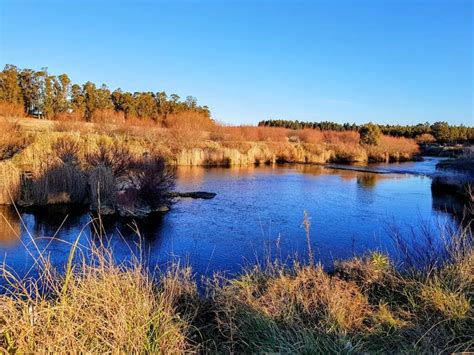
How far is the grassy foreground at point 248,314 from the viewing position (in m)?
3.09

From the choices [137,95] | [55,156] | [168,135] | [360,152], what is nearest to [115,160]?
[55,156]

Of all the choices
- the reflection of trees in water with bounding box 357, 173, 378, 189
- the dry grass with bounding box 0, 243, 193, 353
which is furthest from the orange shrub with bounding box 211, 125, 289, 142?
the dry grass with bounding box 0, 243, 193, 353

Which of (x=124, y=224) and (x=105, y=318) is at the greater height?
(x=105, y=318)

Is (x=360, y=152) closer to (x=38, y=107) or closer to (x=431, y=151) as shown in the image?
(x=431, y=151)

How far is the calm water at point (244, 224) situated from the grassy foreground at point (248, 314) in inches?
57.5

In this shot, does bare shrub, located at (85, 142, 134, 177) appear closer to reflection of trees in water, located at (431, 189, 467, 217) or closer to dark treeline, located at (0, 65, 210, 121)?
reflection of trees in water, located at (431, 189, 467, 217)

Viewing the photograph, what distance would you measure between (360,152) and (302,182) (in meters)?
19.0

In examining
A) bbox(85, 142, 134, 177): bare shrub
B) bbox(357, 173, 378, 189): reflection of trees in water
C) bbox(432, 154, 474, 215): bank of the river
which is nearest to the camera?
bbox(85, 142, 134, 177): bare shrub

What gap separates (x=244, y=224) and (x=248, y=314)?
7.57 metres

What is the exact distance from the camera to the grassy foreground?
3094 mm

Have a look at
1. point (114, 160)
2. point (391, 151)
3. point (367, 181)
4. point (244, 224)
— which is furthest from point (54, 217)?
point (391, 151)

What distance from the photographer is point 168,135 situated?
33.3 m

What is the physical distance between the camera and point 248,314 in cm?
404

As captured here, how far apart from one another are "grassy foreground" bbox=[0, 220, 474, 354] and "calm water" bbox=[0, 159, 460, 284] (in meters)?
1.46
